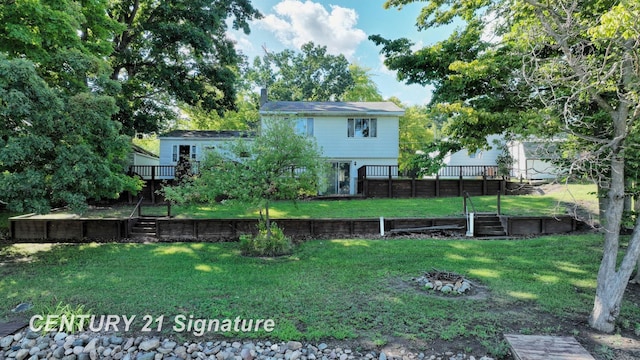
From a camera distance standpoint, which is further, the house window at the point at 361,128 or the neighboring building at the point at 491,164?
the neighboring building at the point at 491,164

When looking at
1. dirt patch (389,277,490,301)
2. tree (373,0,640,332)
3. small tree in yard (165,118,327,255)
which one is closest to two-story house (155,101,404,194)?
small tree in yard (165,118,327,255)

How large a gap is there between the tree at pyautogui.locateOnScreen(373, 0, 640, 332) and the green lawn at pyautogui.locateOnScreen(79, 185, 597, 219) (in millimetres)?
5652

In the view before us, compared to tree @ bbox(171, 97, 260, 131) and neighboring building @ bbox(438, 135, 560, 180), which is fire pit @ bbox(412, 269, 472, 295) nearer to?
neighboring building @ bbox(438, 135, 560, 180)

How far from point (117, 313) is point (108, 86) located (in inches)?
298

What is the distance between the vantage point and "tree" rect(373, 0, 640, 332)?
476 centimetres

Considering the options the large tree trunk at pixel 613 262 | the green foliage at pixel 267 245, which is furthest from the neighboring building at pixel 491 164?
the large tree trunk at pixel 613 262

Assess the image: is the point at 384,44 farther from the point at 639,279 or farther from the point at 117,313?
the point at 117,313

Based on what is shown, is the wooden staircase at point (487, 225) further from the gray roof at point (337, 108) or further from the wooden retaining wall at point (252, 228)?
the gray roof at point (337, 108)

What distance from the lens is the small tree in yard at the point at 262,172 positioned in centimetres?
881

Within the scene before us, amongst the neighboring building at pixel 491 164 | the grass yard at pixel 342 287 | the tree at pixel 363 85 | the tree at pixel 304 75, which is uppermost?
the tree at pixel 304 75

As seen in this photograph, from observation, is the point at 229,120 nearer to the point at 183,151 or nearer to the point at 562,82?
the point at 183,151

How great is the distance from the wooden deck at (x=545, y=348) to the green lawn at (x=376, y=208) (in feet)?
26.7

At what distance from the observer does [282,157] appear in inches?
358

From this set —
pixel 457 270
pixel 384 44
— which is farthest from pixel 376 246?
pixel 384 44
